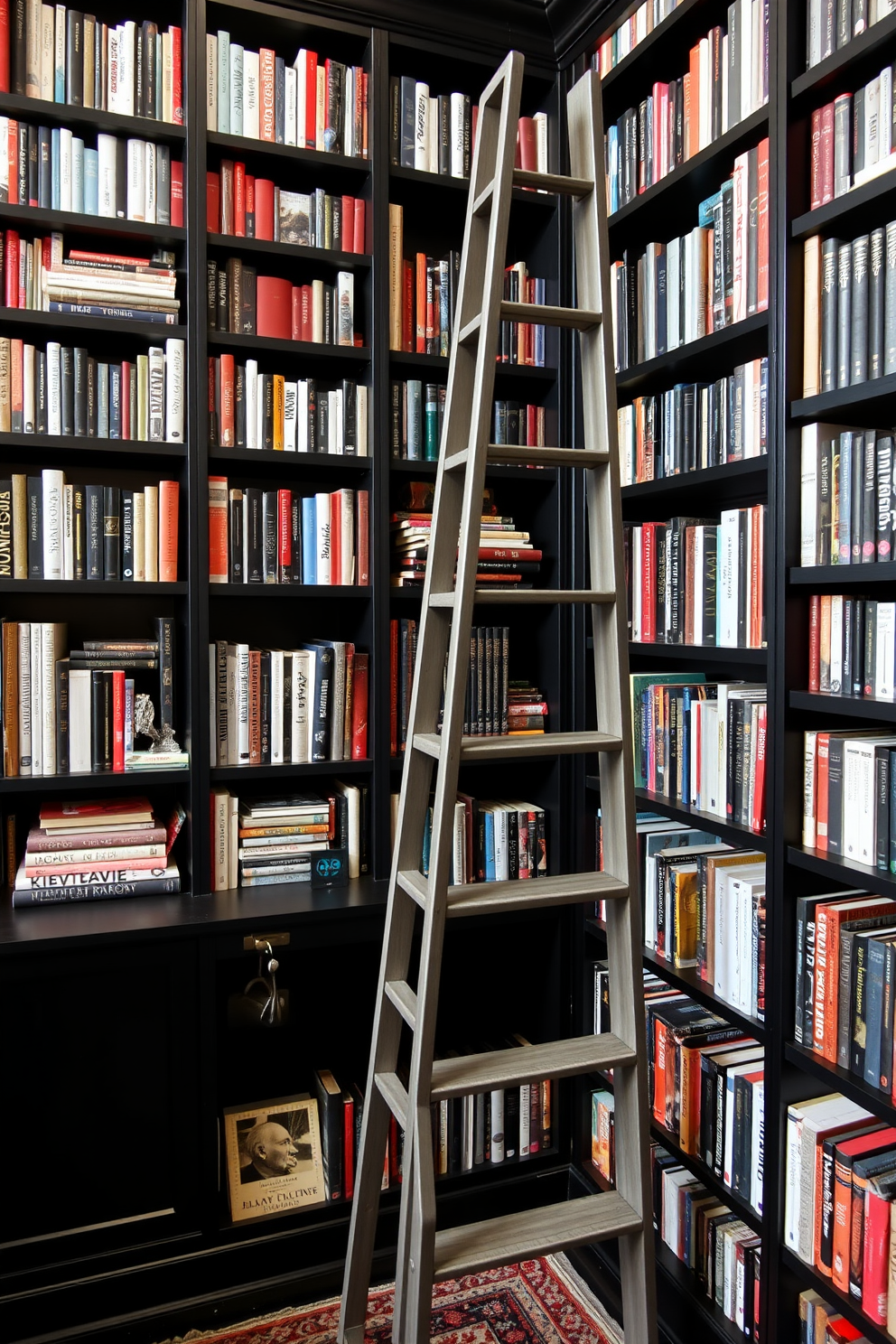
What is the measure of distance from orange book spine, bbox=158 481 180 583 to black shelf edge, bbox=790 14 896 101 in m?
1.32

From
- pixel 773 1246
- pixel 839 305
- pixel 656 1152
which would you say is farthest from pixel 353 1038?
pixel 839 305

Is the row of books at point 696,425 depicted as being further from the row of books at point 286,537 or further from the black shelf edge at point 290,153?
the black shelf edge at point 290,153

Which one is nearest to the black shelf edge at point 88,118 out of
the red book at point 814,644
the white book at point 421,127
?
the white book at point 421,127

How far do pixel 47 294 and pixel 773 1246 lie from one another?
7.09ft

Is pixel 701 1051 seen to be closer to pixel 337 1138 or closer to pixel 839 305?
pixel 337 1138

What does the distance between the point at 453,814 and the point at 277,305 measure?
4.20 feet

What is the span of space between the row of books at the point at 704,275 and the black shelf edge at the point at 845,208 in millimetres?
130

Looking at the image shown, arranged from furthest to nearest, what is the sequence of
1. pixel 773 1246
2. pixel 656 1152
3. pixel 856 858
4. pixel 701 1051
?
pixel 656 1152, pixel 701 1051, pixel 773 1246, pixel 856 858

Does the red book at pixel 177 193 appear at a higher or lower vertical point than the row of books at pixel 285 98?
lower

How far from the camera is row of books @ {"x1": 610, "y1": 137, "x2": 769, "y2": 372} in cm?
158

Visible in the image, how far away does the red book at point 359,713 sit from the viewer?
6.89 ft

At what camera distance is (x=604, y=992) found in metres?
2.14

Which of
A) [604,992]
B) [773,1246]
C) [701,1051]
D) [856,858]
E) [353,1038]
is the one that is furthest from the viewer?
[353,1038]

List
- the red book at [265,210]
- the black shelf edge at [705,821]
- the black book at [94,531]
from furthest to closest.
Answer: the red book at [265,210] → the black book at [94,531] → the black shelf edge at [705,821]
